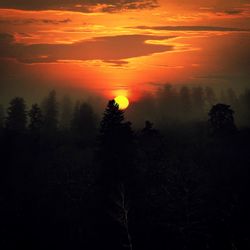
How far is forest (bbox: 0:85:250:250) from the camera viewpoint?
2638 centimetres

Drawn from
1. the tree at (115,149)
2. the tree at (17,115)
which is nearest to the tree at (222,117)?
the tree at (115,149)

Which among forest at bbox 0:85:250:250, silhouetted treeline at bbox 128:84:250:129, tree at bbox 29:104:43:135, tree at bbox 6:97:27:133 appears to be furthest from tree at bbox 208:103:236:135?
silhouetted treeline at bbox 128:84:250:129

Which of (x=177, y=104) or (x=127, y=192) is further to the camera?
(x=177, y=104)

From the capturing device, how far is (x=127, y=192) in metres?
26.0

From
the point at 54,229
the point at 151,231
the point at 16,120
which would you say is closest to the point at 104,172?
the point at 151,231

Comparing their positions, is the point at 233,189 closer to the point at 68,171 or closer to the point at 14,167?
the point at 68,171

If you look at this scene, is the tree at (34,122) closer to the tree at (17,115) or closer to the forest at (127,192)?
the forest at (127,192)

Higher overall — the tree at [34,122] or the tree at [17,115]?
the tree at [17,115]

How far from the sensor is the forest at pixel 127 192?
26375mm

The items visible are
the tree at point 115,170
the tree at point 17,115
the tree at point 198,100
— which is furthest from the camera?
the tree at point 198,100

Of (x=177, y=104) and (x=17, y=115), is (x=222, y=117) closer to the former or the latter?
(x=17, y=115)

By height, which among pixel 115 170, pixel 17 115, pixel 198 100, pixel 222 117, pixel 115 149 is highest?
pixel 198 100

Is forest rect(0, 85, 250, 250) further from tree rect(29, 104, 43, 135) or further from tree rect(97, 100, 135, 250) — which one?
tree rect(29, 104, 43, 135)

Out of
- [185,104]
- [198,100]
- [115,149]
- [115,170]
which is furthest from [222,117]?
[198,100]
